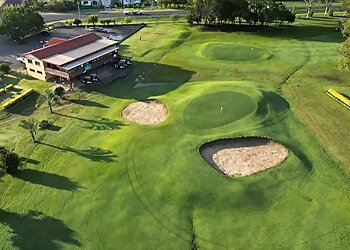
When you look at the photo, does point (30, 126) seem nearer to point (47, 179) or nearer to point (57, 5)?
point (47, 179)

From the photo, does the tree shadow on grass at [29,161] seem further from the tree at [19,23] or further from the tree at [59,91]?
the tree at [19,23]

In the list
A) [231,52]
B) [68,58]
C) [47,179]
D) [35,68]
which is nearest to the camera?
[47,179]

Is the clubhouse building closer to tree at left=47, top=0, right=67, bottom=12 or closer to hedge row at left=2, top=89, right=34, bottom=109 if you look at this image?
hedge row at left=2, top=89, right=34, bottom=109

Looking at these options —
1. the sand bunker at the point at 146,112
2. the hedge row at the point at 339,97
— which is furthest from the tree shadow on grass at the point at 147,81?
the hedge row at the point at 339,97

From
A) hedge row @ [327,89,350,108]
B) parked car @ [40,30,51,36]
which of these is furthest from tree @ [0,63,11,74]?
hedge row @ [327,89,350,108]

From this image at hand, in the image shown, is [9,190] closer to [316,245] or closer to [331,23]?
[316,245]

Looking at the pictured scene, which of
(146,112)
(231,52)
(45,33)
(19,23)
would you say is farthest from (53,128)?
(45,33)
